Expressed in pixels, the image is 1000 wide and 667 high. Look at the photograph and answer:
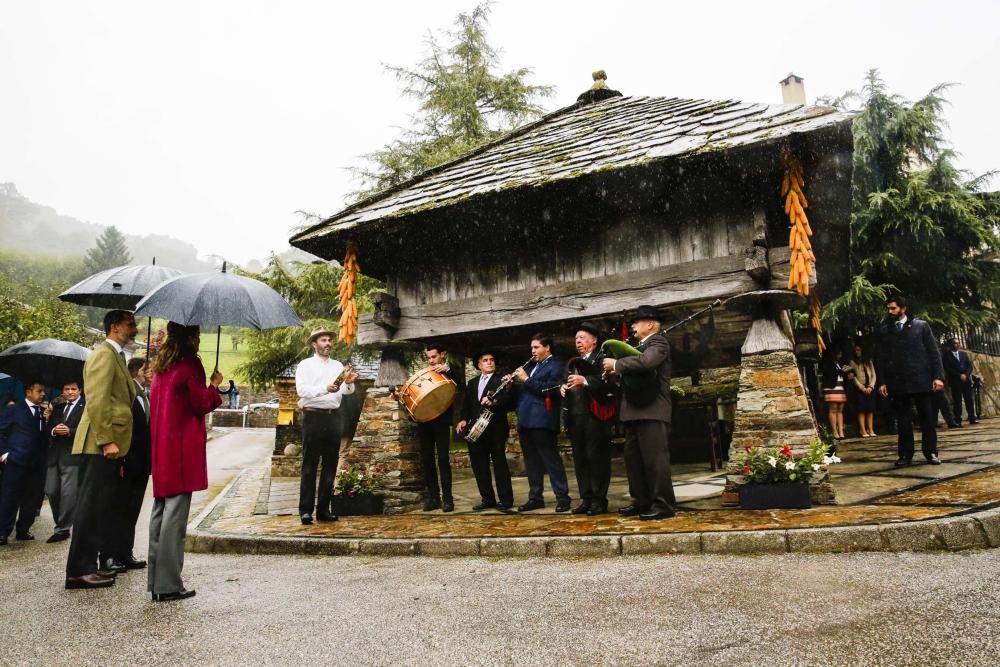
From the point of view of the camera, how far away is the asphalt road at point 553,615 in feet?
9.20

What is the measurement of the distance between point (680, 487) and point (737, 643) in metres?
5.73

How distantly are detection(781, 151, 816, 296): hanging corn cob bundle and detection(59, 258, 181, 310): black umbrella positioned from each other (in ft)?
18.9

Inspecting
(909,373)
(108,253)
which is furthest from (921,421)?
(108,253)

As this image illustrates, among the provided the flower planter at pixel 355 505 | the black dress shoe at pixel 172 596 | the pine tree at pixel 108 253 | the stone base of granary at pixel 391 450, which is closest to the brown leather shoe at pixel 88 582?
the black dress shoe at pixel 172 596

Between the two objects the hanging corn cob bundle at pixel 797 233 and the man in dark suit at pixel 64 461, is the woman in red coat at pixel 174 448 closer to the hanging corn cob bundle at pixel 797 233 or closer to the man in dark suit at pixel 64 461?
the man in dark suit at pixel 64 461

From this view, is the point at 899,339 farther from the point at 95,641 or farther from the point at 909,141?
the point at 909,141

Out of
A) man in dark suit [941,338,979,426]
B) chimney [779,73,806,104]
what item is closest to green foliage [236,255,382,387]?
man in dark suit [941,338,979,426]

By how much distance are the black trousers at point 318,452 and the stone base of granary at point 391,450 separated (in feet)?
2.83

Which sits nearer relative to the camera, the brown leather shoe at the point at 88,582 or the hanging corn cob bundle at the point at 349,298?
the brown leather shoe at the point at 88,582

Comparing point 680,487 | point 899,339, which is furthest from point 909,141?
point 680,487

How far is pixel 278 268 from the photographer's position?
50.5 feet

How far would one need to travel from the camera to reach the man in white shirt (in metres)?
6.95

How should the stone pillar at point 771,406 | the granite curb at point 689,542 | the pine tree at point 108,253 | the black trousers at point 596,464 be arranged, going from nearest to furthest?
1. the granite curb at point 689,542
2. the stone pillar at point 771,406
3. the black trousers at point 596,464
4. the pine tree at point 108,253

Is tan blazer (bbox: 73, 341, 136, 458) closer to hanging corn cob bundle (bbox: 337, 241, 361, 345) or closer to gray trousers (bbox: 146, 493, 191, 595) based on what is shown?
gray trousers (bbox: 146, 493, 191, 595)
